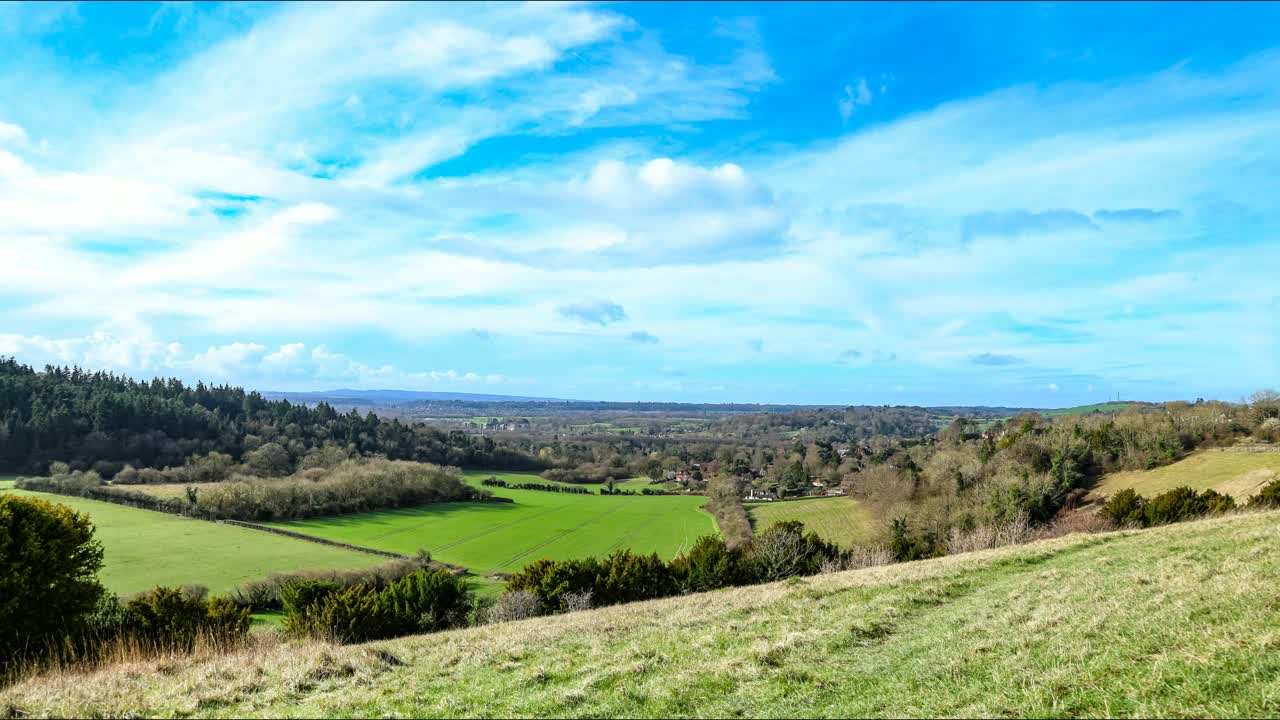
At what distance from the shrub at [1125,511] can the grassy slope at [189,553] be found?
64056 millimetres

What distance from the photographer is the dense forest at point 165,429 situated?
109375mm

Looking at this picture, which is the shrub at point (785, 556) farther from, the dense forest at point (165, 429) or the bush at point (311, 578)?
the dense forest at point (165, 429)

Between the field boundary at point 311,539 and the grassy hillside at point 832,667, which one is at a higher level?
the grassy hillside at point 832,667

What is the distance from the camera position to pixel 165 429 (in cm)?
12481

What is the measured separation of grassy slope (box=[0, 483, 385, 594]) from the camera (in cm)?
5494

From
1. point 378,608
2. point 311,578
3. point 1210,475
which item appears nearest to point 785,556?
point 378,608

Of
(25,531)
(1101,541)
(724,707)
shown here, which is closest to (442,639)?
(724,707)

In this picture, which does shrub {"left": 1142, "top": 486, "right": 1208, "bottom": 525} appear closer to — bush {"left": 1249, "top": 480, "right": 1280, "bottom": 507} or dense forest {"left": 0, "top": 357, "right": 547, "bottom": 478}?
bush {"left": 1249, "top": 480, "right": 1280, "bottom": 507}

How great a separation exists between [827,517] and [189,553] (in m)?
Result: 72.2

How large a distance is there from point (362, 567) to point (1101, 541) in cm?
5999

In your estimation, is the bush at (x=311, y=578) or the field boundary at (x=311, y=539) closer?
the bush at (x=311, y=578)

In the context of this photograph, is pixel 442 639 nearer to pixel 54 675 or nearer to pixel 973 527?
pixel 54 675

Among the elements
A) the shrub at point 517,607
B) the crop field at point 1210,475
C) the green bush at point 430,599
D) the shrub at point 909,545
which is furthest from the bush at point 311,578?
the crop field at point 1210,475

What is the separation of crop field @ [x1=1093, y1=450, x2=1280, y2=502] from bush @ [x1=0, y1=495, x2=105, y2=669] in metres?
69.7
